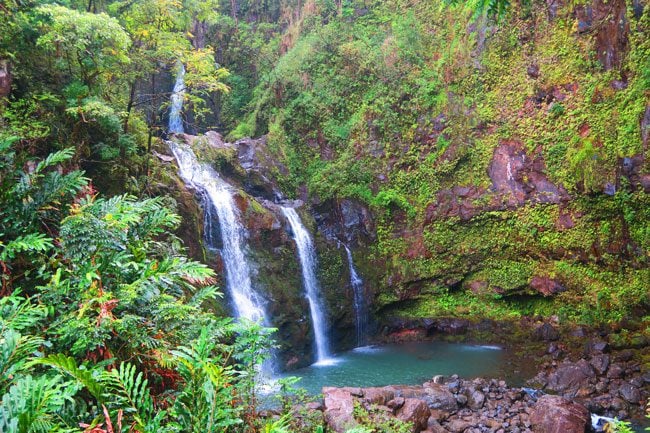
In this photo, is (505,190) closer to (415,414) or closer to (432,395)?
(432,395)

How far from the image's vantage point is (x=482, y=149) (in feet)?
41.2

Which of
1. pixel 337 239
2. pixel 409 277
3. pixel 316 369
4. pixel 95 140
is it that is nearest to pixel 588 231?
pixel 409 277

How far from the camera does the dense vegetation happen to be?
9.78 ft

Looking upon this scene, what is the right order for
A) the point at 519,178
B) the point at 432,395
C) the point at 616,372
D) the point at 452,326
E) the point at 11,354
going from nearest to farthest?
the point at 11,354 < the point at 432,395 < the point at 616,372 < the point at 519,178 < the point at 452,326

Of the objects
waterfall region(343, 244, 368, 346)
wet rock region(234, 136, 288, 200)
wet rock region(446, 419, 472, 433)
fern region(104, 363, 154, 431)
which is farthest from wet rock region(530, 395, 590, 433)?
wet rock region(234, 136, 288, 200)

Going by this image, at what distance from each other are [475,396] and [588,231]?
5.68 metres

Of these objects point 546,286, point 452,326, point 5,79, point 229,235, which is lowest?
point 452,326

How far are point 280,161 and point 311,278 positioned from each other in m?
4.59

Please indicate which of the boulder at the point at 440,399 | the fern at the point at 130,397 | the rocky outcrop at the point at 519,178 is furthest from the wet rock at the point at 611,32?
the fern at the point at 130,397

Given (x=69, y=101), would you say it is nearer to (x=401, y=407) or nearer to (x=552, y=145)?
(x=401, y=407)

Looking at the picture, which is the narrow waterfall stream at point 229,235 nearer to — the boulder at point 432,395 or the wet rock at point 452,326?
the boulder at point 432,395

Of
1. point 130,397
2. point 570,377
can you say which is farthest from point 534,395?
point 130,397

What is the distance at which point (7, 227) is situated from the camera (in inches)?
146

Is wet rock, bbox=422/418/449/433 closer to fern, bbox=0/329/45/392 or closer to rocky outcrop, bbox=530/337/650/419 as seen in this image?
rocky outcrop, bbox=530/337/650/419
